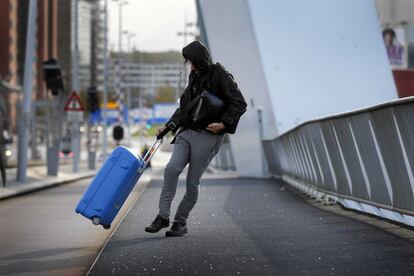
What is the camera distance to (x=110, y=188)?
836 centimetres

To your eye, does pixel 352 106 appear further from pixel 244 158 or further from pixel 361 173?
pixel 361 173

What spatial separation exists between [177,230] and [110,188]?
0.67 metres

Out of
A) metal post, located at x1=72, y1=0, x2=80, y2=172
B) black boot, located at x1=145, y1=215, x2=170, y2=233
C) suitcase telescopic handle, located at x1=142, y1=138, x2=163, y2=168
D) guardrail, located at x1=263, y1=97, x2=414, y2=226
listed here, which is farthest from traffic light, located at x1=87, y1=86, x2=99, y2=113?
black boot, located at x1=145, y1=215, x2=170, y2=233

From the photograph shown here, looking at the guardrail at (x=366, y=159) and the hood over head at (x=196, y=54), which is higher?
the hood over head at (x=196, y=54)

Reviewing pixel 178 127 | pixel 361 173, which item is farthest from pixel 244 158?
pixel 178 127

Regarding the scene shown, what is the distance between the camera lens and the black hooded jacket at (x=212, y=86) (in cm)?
852

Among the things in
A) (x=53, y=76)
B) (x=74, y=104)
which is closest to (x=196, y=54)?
(x=53, y=76)

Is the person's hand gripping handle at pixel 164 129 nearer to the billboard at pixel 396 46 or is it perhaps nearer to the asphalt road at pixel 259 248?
the asphalt road at pixel 259 248

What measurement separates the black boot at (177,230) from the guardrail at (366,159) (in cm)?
193

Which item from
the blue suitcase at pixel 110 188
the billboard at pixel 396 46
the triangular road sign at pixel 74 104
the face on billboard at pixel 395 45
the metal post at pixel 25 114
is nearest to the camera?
the blue suitcase at pixel 110 188

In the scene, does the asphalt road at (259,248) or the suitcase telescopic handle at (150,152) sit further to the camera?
the suitcase telescopic handle at (150,152)

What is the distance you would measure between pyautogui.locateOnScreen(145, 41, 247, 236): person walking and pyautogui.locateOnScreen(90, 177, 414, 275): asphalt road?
245 mm

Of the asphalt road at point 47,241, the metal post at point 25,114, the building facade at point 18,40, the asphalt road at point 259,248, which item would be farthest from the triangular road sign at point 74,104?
the building facade at point 18,40

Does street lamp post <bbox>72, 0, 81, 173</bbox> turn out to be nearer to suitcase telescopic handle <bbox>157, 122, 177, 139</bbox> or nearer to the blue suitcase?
suitcase telescopic handle <bbox>157, 122, 177, 139</bbox>
